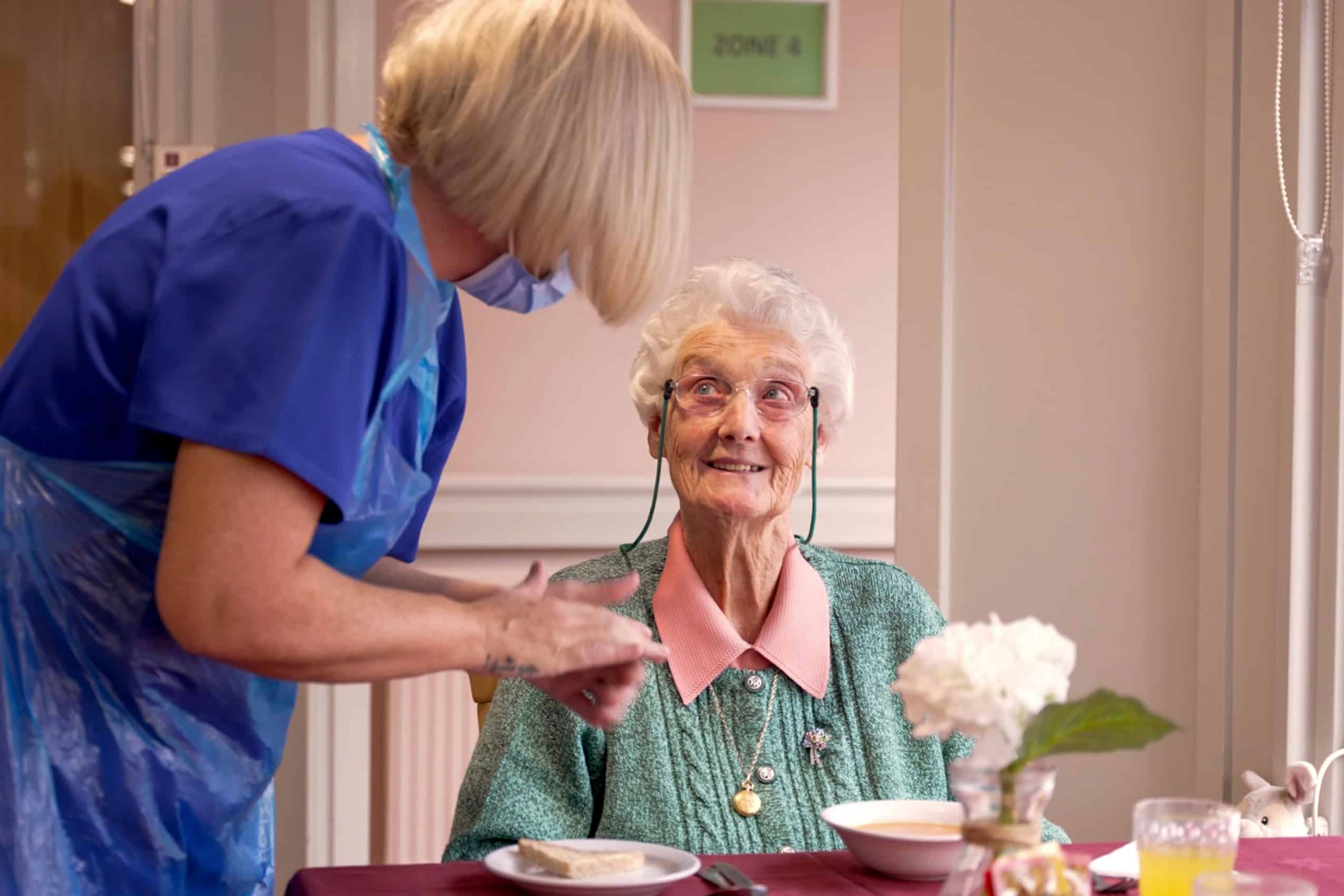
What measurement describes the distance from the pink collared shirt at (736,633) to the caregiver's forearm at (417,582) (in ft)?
1.42

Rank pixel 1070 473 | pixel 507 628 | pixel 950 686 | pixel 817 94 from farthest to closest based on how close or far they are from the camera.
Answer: pixel 817 94 → pixel 1070 473 → pixel 507 628 → pixel 950 686

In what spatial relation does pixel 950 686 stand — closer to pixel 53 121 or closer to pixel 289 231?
pixel 289 231

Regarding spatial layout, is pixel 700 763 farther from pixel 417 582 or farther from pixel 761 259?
pixel 761 259

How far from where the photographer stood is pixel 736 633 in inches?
74.4

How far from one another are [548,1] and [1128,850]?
987 mm

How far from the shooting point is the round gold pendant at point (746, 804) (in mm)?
1740

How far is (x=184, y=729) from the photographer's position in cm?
121

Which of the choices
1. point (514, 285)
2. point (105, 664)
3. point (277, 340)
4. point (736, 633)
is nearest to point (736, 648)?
point (736, 633)

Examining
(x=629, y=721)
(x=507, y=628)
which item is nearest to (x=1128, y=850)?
(x=629, y=721)

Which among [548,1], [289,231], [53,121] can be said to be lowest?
[289,231]

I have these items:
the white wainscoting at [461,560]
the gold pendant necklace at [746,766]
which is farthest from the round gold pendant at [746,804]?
the white wainscoting at [461,560]

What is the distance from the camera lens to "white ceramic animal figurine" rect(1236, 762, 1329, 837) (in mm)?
2002

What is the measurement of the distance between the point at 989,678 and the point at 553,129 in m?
0.53

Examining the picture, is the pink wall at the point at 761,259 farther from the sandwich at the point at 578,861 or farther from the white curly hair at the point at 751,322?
the sandwich at the point at 578,861
